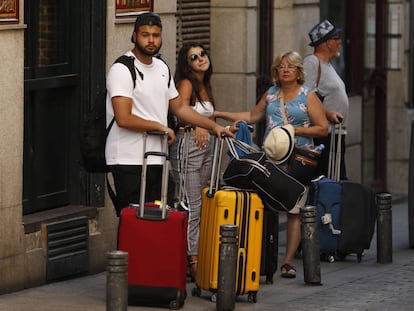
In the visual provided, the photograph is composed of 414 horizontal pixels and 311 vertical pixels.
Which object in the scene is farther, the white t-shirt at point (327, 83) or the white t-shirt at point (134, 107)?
the white t-shirt at point (327, 83)

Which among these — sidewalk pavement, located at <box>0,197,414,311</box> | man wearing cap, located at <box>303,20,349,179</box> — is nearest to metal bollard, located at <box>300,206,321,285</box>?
sidewalk pavement, located at <box>0,197,414,311</box>

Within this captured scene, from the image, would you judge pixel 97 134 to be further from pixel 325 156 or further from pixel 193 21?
pixel 193 21

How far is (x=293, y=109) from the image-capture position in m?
12.2

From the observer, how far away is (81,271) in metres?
12.1

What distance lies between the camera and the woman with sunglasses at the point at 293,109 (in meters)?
12.1

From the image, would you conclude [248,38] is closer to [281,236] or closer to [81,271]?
[281,236]

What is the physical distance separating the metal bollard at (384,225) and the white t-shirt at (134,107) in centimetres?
309

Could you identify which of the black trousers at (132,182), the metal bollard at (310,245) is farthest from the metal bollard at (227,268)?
the metal bollard at (310,245)

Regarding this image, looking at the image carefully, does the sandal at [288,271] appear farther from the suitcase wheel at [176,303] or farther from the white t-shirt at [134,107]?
the white t-shirt at [134,107]

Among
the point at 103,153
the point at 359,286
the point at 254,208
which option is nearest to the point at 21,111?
the point at 103,153

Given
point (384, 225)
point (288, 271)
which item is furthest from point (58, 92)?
point (384, 225)

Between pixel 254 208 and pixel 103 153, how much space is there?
109 cm

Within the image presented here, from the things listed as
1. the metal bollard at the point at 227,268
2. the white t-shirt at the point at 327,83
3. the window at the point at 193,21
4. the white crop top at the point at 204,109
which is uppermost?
the window at the point at 193,21

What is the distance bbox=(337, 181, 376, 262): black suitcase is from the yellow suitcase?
2.26 meters
